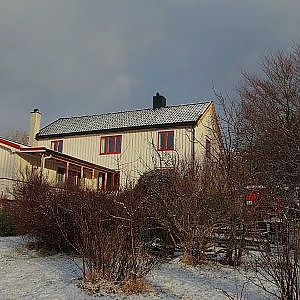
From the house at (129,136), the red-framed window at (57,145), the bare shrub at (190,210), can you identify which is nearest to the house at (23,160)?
the house at (129,136)

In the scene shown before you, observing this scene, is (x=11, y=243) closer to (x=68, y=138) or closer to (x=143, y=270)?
(x=143, y=270)

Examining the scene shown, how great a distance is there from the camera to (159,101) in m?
26.5

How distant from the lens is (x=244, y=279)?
7.47 metres

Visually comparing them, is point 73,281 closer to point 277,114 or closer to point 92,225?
point 92,225

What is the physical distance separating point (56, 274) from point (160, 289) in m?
2.15

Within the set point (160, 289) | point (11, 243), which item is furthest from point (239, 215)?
point (11, 243)

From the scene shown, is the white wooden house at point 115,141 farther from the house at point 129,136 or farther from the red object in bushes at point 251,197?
the red object in bushes at point 251,197

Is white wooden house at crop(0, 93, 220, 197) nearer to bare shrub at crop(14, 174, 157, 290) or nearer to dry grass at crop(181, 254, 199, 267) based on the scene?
bare shrub at crop(14, 174, 157, 290)

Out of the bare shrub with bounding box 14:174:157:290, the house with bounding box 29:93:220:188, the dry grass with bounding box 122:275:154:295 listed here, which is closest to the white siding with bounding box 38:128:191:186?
the house with bounding box 29:93:220:188

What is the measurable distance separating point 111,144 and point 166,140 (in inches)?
149

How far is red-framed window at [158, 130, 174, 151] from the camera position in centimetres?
2267

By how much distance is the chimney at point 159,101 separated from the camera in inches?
1039

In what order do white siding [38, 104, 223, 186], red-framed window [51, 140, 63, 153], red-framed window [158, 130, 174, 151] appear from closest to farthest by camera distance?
white siding [38, 104, 223, 186]
red-framed window [158, 130, 174, 151]
red-framed window [51, 140, 63, 153]

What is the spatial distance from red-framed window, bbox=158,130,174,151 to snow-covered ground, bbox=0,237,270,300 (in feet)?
45.1
